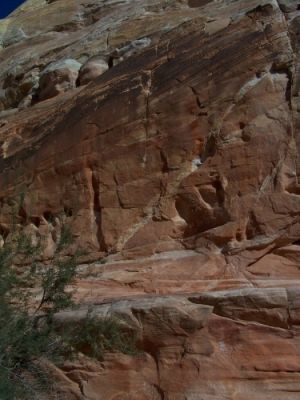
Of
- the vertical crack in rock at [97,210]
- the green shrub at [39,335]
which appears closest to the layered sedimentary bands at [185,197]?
the vertical crack in rock at [97,210]

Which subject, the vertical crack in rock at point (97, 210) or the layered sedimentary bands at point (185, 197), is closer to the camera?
the layered sedimentary bands at point (185, 197)

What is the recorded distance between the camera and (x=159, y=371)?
838cm

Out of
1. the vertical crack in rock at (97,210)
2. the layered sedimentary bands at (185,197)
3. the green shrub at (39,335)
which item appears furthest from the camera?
the vertical crack in rock at (97,210)

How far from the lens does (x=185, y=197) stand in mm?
10602

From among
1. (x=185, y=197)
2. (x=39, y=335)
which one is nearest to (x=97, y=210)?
(x=185, y=197)

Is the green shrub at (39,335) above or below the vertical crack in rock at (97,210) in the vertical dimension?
above

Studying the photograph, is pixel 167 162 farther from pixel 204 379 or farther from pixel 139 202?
pixel 204 379

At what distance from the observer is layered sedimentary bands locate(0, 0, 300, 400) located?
818 centimetres

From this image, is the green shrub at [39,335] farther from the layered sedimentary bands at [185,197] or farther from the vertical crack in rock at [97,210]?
the vertical crack in rock at [97,210]

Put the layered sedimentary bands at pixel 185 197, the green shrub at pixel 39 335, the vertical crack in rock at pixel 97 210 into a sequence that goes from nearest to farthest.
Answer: the layered sedimentary bands at pixel 185 197, the green shrub at pixel 39 335, the vertical crack in rock at pixel 97 210

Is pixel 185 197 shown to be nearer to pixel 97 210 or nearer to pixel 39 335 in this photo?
pixel 97 210

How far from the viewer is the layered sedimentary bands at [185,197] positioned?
26.8 ft

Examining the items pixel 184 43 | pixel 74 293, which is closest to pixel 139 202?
pixel 74 293

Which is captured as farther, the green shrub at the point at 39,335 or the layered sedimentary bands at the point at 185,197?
the green shrub at the point at 39,335
